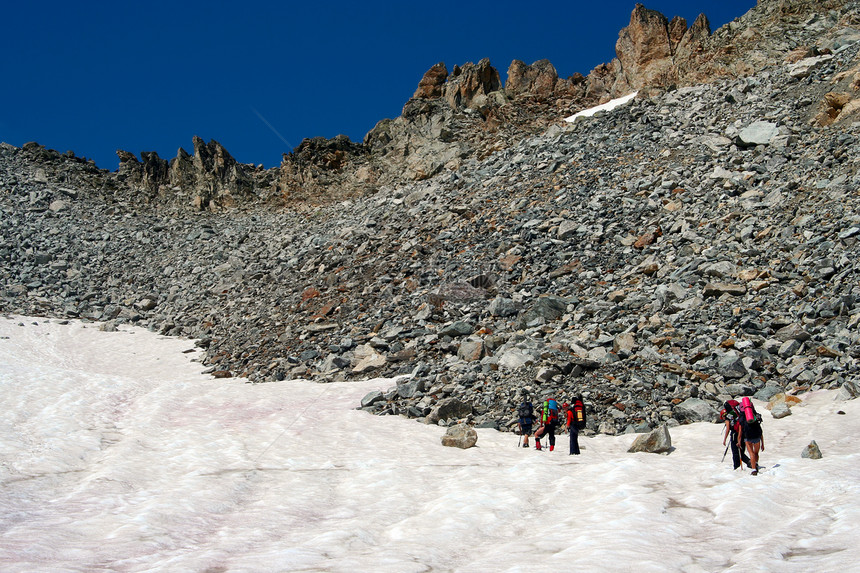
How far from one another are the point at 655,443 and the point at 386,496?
5465mm

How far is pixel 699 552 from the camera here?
5.25 m

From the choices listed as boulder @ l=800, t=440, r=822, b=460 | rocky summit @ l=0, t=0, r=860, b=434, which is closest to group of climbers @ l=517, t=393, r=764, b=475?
boulder @ l=800, t=440, r=822, b=460

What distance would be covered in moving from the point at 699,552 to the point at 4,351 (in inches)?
1088

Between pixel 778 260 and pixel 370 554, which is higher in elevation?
pixel 778 260

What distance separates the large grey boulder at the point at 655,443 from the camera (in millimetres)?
10609

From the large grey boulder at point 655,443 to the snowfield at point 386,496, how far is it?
27cm

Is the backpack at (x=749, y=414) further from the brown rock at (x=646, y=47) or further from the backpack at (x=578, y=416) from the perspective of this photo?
the brown rock at (x=646, y=47)

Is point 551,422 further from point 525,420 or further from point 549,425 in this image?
point 525,420

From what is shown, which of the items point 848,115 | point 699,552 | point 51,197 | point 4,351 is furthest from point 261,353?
point 51,197

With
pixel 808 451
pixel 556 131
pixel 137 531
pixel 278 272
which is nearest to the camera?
pixel 137 531

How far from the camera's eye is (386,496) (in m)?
8.48

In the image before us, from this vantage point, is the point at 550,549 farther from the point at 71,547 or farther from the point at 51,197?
the point at 51,197

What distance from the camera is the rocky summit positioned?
46.3 feet

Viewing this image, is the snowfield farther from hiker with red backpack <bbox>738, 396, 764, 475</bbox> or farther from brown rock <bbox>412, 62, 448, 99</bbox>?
brown rock <bbox>412, 62, 448, 99</bbox>
